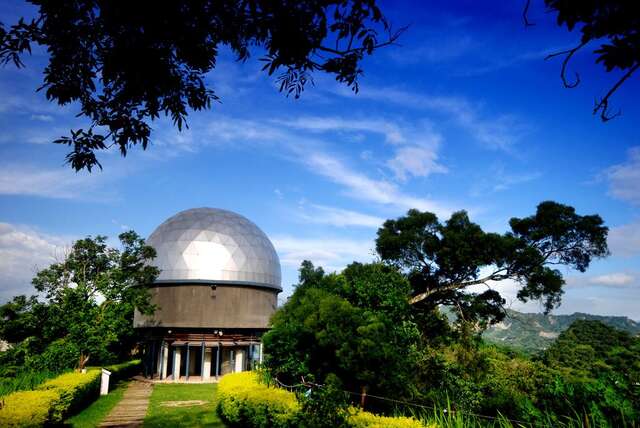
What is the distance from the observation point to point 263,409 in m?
11.9

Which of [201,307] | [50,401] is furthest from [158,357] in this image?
[50,401]

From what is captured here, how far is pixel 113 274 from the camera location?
26234 millimetres

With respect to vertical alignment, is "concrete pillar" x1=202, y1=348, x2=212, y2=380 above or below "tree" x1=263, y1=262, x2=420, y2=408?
below

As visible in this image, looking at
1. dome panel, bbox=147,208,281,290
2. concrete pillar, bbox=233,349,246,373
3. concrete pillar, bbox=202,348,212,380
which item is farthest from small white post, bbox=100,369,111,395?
concrete pillar, bbox=233,349,246,373

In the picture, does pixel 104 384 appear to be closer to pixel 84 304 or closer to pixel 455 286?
pixel 84 304

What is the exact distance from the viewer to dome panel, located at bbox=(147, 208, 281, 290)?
31531 millimetres

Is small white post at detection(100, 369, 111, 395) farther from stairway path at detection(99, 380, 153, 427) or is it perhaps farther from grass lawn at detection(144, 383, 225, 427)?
grass lawn at detection(144, 383, 225, 427)

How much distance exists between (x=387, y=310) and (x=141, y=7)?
463 inches

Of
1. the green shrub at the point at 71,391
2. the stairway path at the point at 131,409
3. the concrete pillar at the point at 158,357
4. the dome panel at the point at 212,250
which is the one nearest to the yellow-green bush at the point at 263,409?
the stairway path at the point at 131,409

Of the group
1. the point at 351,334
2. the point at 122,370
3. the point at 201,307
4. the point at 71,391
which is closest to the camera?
the point at 351,334

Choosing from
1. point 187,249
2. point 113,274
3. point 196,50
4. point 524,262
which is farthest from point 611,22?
point 187,249

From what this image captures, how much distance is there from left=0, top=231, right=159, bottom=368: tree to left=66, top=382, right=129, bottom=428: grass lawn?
2519 millimetres

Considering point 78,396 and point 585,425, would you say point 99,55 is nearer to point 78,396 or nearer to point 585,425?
point 585,425

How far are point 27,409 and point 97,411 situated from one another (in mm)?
7402
